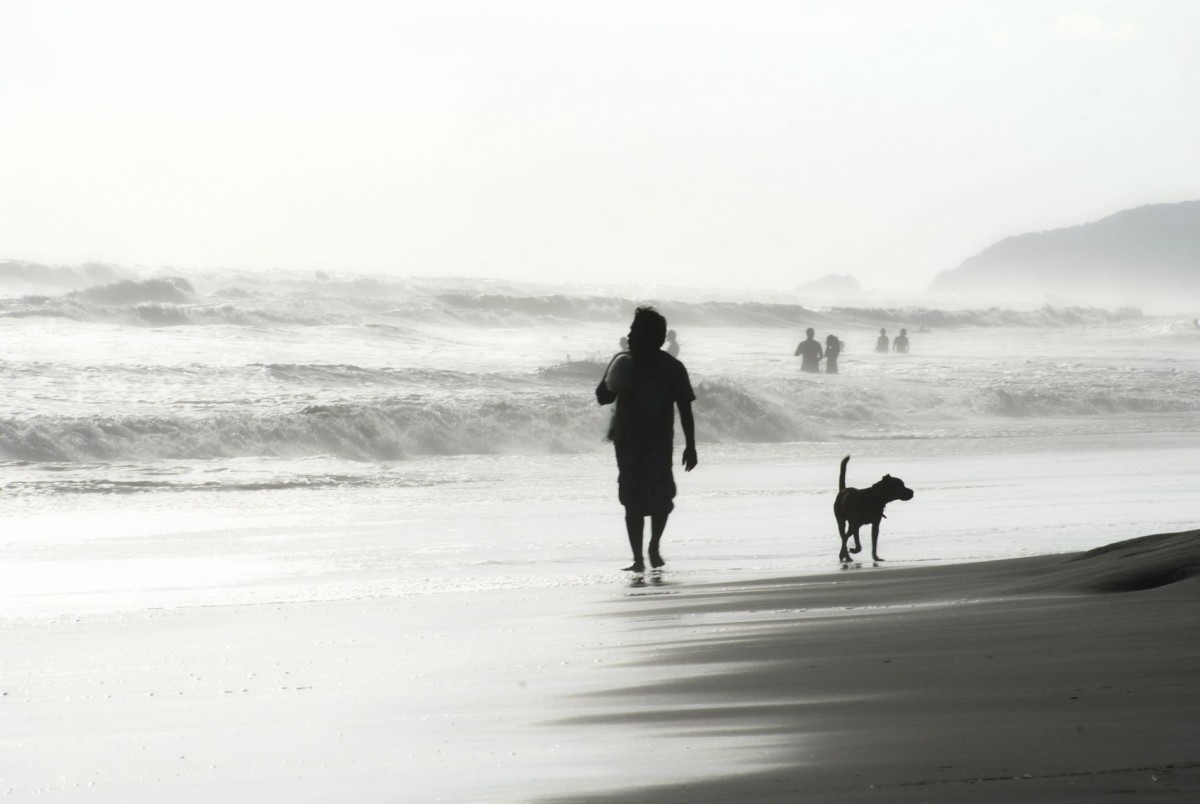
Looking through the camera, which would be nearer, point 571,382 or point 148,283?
point 571,382

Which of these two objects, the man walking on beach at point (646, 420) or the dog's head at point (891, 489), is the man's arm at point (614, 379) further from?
the dog's head at point (891, 489)

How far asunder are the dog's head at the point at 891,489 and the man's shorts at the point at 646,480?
136 centimetres

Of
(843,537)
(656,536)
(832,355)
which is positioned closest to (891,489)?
(843,537)

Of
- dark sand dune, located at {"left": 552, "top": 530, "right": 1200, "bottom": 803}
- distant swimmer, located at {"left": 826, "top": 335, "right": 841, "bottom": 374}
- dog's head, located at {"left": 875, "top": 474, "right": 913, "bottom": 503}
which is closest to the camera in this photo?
dark sand dune, located at {"left": 552, "top": 530, "right": 1200, "bottom": 803}

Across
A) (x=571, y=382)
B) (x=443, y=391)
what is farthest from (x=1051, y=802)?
(x=571, y=382)

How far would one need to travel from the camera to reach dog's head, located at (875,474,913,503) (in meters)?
8.58

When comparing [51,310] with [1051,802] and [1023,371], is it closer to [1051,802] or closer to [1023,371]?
[1023,371]

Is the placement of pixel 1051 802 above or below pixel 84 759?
above

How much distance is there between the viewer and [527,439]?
2047 cm

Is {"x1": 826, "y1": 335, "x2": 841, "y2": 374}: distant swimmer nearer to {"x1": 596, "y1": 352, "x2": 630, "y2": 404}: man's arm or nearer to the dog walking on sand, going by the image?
the dog walking on sand

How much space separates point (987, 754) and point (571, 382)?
24720 millimetres

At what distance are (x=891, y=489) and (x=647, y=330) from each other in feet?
6.27

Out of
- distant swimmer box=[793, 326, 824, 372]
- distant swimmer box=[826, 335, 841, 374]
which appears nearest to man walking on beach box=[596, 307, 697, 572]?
distant swimmer box=[793, 326, 824, 372]

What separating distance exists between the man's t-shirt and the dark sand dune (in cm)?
216
